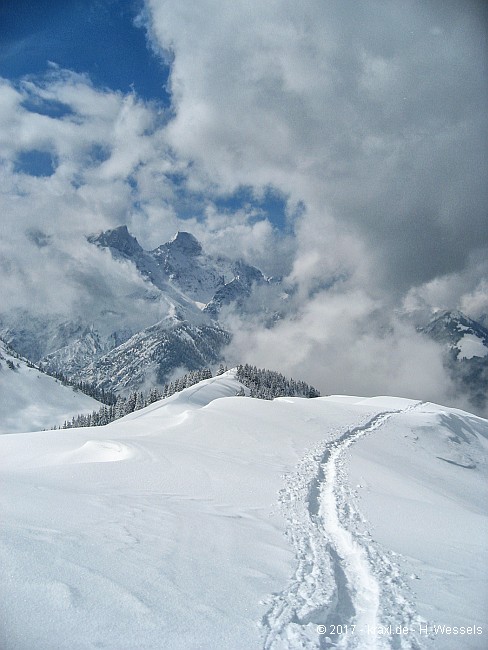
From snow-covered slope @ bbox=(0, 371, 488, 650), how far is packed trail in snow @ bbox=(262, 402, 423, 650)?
36mm

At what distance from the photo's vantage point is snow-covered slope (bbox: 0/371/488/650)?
6.30 meters

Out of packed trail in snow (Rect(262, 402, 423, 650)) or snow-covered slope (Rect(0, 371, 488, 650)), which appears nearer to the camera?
snow-covered slope (Rect(0, 371, 488, 650))

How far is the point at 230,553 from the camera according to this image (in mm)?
9508

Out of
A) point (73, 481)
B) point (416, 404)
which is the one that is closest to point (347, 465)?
point (73, 481)

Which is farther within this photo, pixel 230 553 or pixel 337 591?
pixel 230 553

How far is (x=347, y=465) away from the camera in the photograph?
2308cm

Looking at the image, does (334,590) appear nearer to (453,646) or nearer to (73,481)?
(453,646)

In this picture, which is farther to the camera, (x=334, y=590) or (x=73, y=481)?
(x=73, y=481)

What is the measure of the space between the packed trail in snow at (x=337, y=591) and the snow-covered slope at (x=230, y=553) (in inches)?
1.4

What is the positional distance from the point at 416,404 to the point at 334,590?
5919 centimetres

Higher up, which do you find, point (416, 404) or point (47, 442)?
point (416, 404)

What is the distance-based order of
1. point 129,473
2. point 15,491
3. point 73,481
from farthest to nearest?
point 129,473
point 73,481
point 15,491

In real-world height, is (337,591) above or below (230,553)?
below

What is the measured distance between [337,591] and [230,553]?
2.61 meters
